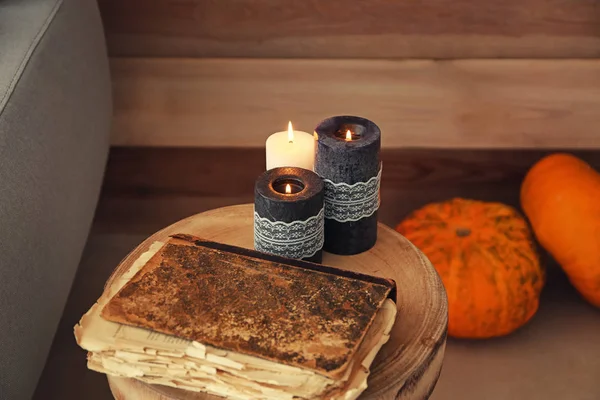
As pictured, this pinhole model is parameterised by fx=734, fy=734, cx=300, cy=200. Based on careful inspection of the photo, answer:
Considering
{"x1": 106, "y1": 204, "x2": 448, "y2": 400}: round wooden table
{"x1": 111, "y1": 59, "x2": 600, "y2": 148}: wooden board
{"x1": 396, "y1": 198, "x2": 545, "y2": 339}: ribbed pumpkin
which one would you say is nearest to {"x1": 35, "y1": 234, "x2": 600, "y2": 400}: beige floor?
{"x1": 396, "y1": 198, "x2": 545, "y2": 339}: ribbed pumpkin

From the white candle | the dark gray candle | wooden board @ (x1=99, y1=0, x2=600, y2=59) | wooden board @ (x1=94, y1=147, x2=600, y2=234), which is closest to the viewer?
the dark gray candle

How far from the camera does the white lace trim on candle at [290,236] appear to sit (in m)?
0.81

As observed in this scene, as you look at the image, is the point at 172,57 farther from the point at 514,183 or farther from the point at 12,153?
the point at 514,183

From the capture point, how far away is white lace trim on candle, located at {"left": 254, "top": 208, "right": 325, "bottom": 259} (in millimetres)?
815

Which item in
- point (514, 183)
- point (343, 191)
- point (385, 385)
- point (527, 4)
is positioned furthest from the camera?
point (514, 183)

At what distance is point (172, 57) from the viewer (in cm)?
153

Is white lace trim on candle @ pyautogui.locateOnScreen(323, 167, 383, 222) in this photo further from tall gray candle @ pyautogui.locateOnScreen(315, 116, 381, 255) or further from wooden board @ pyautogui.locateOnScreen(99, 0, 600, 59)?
wooden board @ pyautogui.locateOnScreen(99, 0, 600, 59)

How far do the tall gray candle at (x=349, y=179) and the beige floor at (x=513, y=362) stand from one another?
51 cm

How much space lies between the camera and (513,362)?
4.40ft

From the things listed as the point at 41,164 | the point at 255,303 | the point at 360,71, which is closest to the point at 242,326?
the point at 255,303

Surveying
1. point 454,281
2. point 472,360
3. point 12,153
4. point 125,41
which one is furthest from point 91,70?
point 472,360

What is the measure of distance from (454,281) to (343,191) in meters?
0.51

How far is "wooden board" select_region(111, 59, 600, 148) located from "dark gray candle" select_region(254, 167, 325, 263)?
2.18ft

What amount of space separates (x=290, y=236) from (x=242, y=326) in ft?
0.47
